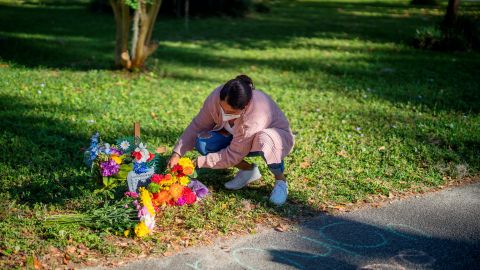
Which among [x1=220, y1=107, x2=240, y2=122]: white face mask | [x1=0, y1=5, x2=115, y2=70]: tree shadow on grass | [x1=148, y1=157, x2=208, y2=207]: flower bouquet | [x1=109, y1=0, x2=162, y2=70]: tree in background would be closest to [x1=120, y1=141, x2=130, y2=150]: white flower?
[x1=148, y1=157, x2=208, y2=207]: flower bouquet

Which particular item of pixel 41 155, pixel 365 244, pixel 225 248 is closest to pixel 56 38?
pixel 41 155

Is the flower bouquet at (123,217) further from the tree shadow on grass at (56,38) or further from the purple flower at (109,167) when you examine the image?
the tree shadow on grass at (56,38)

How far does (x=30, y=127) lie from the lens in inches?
226

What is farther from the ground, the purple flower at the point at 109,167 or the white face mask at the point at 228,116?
the white face mask at the point at 228,116

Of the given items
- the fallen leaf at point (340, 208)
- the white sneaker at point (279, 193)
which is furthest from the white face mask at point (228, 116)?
the fallen leaf at point (340, 208)

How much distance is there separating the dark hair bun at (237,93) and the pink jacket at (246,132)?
180mm

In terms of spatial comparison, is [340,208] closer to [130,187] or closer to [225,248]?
[225,248]

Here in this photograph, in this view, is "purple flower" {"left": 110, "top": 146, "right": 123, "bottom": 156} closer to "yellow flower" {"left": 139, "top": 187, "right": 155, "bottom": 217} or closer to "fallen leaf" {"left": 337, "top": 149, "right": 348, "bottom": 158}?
"yellow flower" {"left": 139, "top": 187, "right": 155, "bottom": 217}

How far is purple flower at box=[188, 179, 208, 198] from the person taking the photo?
4172 millimetres

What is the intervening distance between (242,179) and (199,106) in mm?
2636

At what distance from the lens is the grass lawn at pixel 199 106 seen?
391 centimetres

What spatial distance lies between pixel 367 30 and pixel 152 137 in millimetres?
10072

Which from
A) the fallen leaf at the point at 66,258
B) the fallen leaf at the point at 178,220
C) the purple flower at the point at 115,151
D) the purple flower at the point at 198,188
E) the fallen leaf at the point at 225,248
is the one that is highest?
the purple flower at the point at 115,151

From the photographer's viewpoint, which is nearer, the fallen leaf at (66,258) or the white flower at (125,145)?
the fallen leaf at (66,258)
